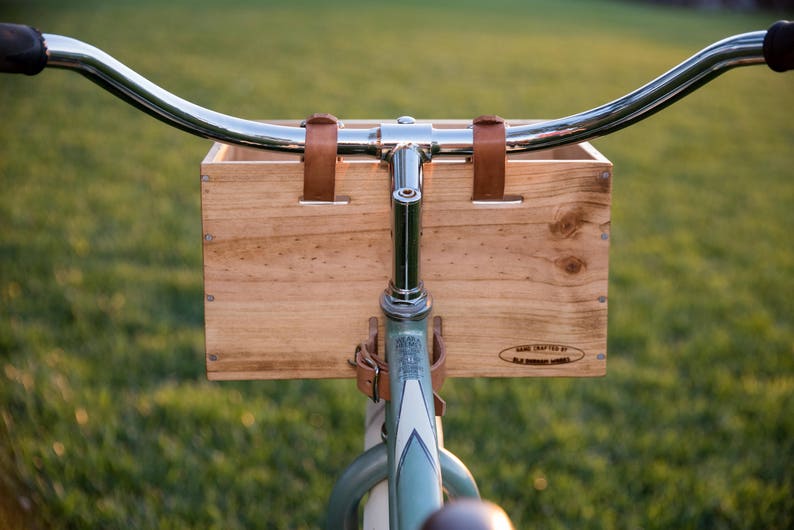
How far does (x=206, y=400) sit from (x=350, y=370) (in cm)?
143

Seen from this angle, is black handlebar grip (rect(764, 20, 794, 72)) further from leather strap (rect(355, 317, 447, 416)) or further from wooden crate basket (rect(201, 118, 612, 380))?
leather strap (rect(355, 317, 447, 416))

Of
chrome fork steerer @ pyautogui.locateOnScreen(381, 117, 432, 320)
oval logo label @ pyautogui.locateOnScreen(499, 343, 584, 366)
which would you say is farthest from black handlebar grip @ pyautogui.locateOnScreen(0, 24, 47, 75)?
oval logo label @ pyautogui.locateOnScreen(499, 343, 584, 366)

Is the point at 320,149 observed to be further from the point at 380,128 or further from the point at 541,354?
the point at 541,354

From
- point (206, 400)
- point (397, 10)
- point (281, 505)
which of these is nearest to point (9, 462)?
point (206, 400)

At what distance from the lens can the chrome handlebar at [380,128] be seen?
0.98m

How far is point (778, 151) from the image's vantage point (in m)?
6.20

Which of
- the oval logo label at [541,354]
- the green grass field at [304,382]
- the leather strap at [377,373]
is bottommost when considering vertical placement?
the green grass field at [304,382]

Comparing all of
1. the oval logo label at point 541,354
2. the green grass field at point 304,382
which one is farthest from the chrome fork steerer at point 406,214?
the green grass field at point 304,382

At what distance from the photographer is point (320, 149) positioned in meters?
1.07

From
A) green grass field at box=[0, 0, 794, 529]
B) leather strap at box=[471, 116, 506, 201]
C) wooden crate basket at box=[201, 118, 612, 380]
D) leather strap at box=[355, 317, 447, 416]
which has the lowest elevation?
green grass field at box=[0, 0, 794, 529]

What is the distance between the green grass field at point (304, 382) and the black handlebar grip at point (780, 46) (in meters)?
1.50

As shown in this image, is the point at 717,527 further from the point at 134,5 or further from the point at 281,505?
the point at 134,5

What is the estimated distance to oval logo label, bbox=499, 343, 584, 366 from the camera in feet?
4.19

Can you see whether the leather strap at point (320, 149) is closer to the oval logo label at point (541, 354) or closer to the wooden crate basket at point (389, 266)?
the wooden crate basket at point (389, 266)
